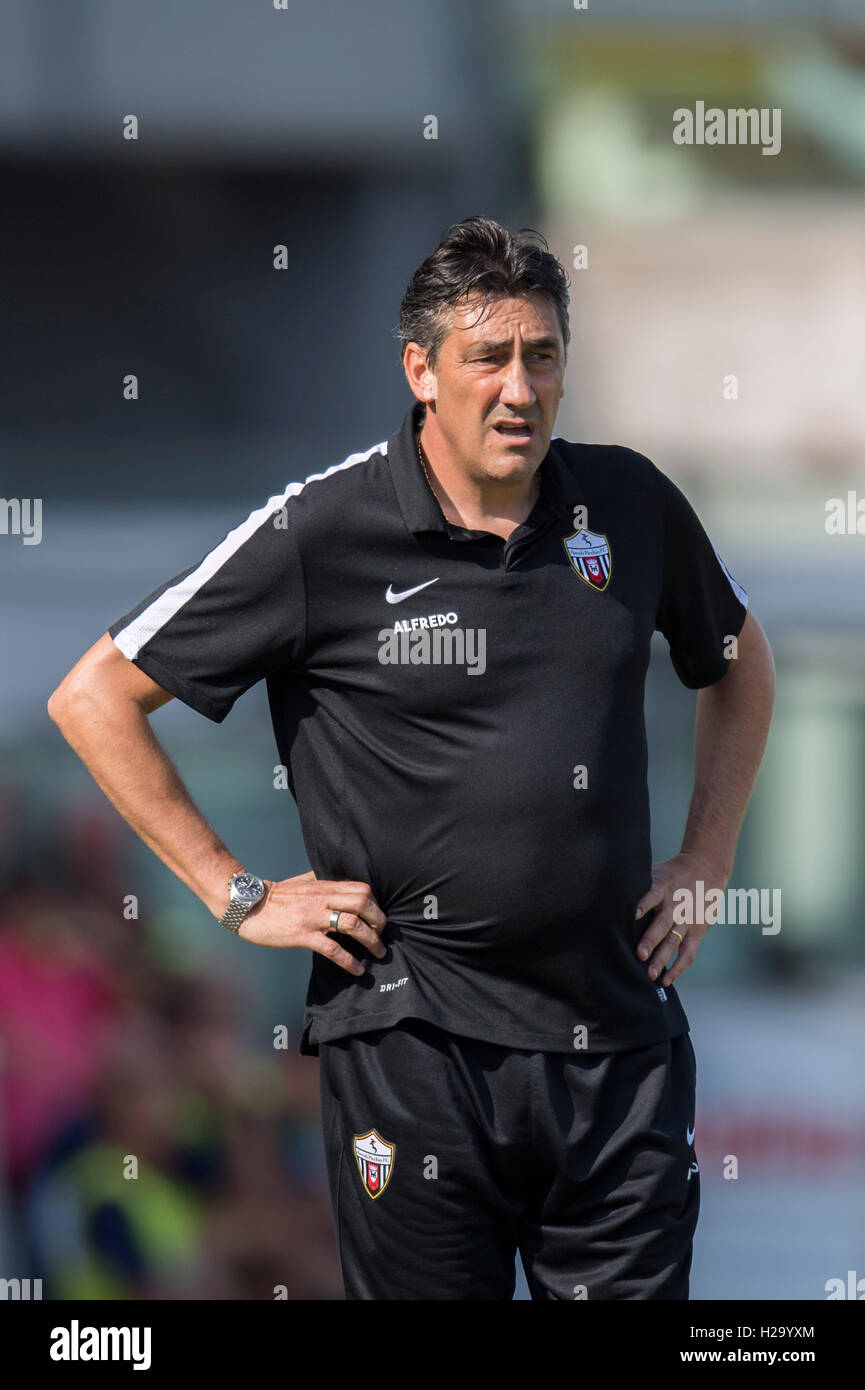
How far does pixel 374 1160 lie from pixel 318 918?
11.9 inches

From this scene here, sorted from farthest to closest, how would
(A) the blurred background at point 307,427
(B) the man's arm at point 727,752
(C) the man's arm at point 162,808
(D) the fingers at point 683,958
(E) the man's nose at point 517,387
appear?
(A) the blurred background at point 307,427 → (B) the man's arm at point 727,752 → (D) the fingers at point 683,958 → (C) the man's arm at point 162,808 → (E) the man's nose at point 517,387

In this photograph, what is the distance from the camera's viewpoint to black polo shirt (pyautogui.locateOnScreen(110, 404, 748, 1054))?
67.1 inches

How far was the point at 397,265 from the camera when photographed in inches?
120

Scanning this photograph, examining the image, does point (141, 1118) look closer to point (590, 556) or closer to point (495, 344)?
point (590, 556)

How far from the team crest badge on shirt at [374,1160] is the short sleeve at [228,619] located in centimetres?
55

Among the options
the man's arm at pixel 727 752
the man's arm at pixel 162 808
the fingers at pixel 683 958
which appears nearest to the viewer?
the man's arm at pixel 162 808

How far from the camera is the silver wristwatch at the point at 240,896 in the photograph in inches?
75.5

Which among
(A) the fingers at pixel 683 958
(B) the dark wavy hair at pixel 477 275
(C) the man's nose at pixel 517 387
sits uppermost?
(B) the dark wavy hair at pixel 477 275

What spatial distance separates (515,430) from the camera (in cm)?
171

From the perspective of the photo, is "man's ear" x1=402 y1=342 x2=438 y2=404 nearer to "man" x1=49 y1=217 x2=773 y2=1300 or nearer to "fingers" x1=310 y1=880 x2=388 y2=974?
"man" x1=49 y1=217 x2=773 y2=1300

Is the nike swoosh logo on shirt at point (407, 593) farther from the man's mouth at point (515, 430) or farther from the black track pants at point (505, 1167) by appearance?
the black track pants at point (505, 1167)

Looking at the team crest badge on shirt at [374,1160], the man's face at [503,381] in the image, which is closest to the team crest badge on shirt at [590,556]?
the man's face at [503,381]

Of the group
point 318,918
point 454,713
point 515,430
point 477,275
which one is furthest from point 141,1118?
point 477,275
